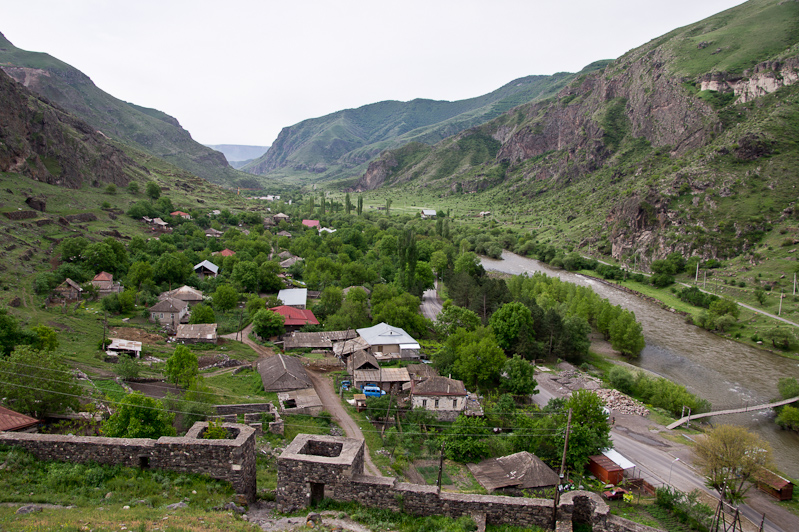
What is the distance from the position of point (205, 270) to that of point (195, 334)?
25873 mm

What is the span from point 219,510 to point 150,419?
363 inches

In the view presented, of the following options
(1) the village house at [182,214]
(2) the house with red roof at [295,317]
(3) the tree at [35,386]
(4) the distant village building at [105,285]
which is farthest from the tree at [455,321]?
(1) the village house at [182,214]

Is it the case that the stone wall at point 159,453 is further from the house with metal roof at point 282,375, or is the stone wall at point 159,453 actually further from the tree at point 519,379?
the tree at point 519,379

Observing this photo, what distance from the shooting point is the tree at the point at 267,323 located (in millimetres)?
41594

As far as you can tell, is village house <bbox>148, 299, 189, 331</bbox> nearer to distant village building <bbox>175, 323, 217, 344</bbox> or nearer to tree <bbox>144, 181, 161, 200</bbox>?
distant village building <bbox>175, 323, 217, 344</bbox>

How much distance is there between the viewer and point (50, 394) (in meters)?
18.6

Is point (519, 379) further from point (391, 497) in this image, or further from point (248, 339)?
point (248, 339)

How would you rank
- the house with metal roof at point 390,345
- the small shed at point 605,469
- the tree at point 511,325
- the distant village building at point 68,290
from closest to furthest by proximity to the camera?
the small shed at point 605,469 → the house with metal roof at point 390,345 → the tree at point 511,325 → the distant village building at point 68,290

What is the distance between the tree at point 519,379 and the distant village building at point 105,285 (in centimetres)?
4182

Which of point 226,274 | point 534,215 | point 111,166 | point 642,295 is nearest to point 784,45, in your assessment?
point 534,215

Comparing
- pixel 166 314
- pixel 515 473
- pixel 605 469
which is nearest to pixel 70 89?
pixel 166 314

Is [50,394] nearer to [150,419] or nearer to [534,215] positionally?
[150,419]

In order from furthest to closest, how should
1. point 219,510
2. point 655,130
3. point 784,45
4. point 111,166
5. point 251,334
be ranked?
1. point 655,130
2. point 784,45
3. point 111,166
4. point 251,334
5. point 219,510

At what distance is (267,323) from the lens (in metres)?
41.6
